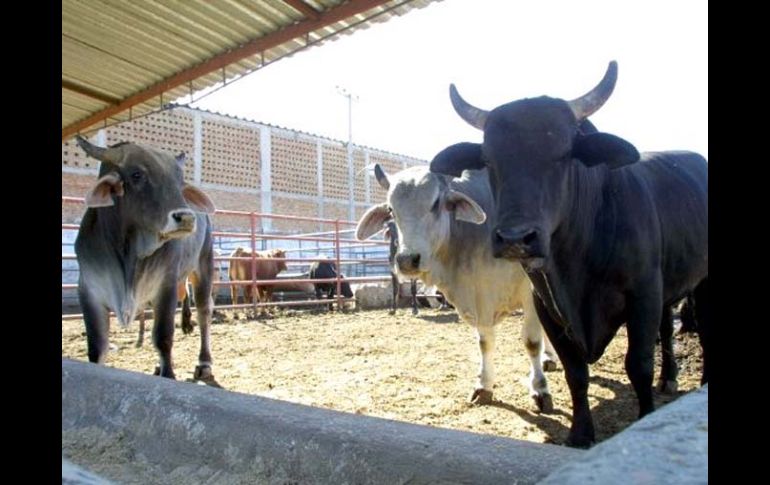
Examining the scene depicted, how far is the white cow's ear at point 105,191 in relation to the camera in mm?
3773

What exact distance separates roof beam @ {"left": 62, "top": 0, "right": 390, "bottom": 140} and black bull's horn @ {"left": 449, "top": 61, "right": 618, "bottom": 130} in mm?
1778

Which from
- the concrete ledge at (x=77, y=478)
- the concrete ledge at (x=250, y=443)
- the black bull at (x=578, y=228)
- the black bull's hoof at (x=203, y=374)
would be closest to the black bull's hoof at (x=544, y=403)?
the black bull at (x=578, y=228)

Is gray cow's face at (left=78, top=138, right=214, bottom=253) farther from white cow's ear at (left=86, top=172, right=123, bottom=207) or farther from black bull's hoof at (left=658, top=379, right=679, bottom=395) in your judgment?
black bull's hoof at (left=658, top=379, right=679, bottom=395)

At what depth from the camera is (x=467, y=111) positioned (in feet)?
10.4

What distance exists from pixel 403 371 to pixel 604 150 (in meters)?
2.76

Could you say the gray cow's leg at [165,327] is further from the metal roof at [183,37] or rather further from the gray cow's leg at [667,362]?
the gray cow's leg at [667,362]

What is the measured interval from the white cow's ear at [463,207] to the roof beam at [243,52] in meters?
1.57

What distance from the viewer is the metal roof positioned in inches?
192

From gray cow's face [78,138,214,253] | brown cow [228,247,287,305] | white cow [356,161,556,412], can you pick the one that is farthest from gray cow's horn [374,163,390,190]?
brown cow [228,247,287,305]

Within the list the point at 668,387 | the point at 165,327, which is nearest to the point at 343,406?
the point at 165,327

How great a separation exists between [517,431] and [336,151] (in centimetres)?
2728

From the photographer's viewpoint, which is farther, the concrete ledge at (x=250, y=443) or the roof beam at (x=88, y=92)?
the roof beam at (x=88, y=92)

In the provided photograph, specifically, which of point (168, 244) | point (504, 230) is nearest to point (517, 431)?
point (504, 230)
